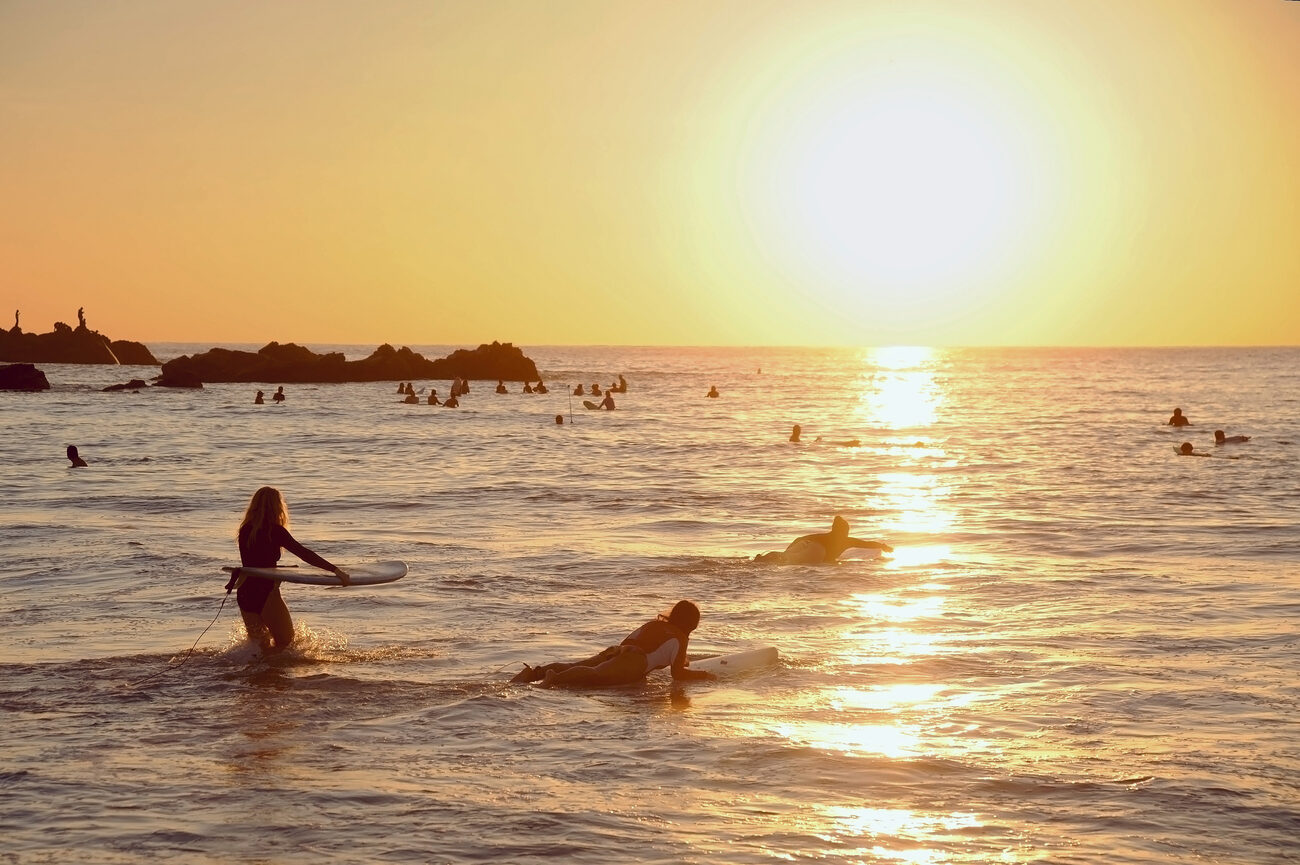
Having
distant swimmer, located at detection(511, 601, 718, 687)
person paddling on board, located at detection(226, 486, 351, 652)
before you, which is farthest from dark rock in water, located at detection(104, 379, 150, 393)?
distant swimmer, located at detection(511, 601, 718, 687)

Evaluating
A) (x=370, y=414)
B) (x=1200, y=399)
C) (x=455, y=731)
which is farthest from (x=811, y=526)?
(x=1200, y=399)

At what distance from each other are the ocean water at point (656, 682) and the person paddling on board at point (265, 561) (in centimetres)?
31

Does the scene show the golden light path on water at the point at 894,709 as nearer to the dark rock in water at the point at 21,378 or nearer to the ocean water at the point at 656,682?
the ocean water at the point at 656,682

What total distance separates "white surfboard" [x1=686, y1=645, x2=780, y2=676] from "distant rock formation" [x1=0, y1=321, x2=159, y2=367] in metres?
132

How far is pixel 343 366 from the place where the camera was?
104250 millimetres

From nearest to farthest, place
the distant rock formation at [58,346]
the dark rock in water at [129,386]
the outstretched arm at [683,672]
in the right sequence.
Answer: the outstretched arm at [683,672] → the dark rock in water at [129,386] → the distant rock formation at [58,346]

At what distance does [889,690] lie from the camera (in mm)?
11484

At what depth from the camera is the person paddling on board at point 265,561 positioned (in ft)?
39.6

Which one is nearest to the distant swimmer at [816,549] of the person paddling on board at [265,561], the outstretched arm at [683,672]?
the outstretched arm at [683,672]

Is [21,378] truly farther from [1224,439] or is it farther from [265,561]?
[265,561]

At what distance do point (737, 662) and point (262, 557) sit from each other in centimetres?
470

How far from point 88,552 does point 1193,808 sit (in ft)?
53.6

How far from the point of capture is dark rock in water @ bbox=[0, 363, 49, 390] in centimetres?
7694

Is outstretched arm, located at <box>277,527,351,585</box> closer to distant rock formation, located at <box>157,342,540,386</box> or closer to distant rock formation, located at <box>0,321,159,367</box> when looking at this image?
distant rock formation, located at <box>157,342,540,386</box>
